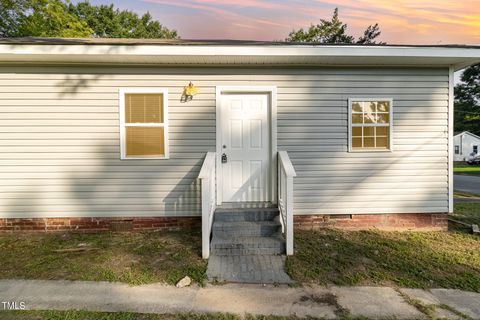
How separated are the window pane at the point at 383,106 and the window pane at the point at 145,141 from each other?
4.05 meters

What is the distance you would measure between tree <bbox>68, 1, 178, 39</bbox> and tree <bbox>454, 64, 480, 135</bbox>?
38.8 metres

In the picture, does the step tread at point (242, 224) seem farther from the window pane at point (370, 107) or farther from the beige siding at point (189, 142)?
the window pane at point (370, 107)

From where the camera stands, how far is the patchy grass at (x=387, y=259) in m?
3.34

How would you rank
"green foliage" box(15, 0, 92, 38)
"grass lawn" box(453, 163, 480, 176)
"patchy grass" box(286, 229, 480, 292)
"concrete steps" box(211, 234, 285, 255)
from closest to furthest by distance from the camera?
"patchy grass" box(286, 229, 480, 292) → "concrete steps" box(211, 234, 285, 255) → "green foliage" box(15, 0, 92, 38) → "grass lawn" box(453, 163, 480, 176)

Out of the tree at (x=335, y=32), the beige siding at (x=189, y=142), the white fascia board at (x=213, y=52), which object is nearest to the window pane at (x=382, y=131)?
the beige siding at (x=189, y=142)

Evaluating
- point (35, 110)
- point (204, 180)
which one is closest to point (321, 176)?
point (204, 180)

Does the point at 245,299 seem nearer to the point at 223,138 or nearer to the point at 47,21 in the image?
the point at 223,138

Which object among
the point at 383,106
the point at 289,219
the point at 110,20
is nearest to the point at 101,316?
the point at 289,219

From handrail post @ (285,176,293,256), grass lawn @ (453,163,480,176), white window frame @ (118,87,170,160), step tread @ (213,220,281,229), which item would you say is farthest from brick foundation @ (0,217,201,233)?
grass lawn @ (453,163,480,176)

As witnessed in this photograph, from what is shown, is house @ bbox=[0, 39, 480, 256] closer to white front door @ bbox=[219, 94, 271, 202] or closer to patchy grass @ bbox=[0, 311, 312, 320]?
white front door @ bbox=[219, 94, 271, 202]

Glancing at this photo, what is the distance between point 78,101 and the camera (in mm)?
4820

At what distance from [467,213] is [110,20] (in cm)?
2668

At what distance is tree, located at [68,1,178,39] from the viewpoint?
22.3 metres

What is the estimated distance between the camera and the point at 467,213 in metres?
6.43
